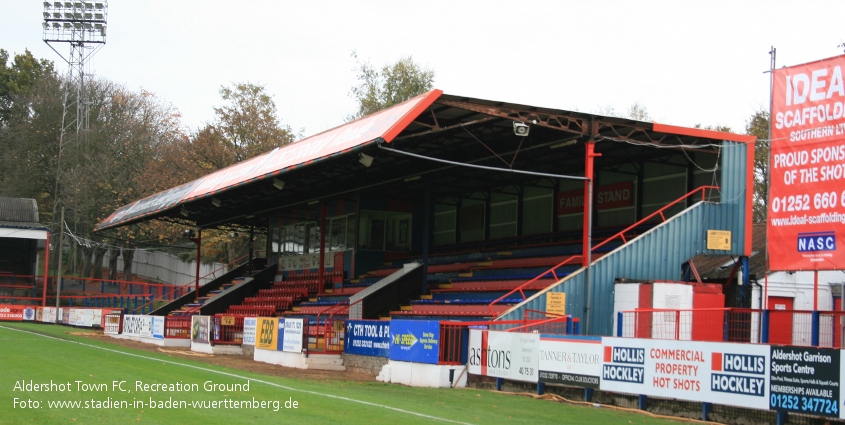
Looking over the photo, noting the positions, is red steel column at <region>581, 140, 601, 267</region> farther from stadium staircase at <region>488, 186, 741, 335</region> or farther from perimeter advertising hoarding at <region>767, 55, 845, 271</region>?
perimeter advertising hoarding at <region>767, 55, 845, 271</region>

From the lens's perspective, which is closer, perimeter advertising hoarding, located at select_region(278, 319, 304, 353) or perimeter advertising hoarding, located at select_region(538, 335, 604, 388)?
perimeter advertising hoarding, located at select_region(538, 335, 604, 388)

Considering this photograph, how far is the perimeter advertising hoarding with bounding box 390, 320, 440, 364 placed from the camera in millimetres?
19859

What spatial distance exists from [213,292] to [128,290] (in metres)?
19.6

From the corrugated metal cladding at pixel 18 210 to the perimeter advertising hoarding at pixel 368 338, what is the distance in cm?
4182

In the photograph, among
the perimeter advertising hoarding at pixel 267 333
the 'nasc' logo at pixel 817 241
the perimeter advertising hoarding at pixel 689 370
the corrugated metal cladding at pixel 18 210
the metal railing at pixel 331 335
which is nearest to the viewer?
the perimeter advertising hoarding at pixel 689 370

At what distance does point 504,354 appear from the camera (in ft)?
61.3

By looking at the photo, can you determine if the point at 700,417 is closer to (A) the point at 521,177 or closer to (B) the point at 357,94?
(A) the point at 521,177

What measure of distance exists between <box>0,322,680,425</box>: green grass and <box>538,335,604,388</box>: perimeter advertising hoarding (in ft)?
2.30

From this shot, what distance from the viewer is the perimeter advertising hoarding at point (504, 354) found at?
18.0 metres

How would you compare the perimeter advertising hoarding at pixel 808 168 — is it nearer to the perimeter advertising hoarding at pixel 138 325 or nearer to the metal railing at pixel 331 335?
the metal railing at pixel 331 335

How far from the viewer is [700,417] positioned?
14.6 m

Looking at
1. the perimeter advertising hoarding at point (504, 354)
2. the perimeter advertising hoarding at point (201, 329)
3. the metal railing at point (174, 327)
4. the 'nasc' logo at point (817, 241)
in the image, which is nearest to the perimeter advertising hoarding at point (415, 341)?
the perimeter advertising hoarding at point (504, 354)

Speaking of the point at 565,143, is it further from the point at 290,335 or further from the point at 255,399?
the point at 255,399

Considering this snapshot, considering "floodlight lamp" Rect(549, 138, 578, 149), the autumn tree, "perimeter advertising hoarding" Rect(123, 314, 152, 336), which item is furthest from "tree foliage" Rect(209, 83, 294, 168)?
"floodlight lamp" Rect(549, 138, 578, 149)
